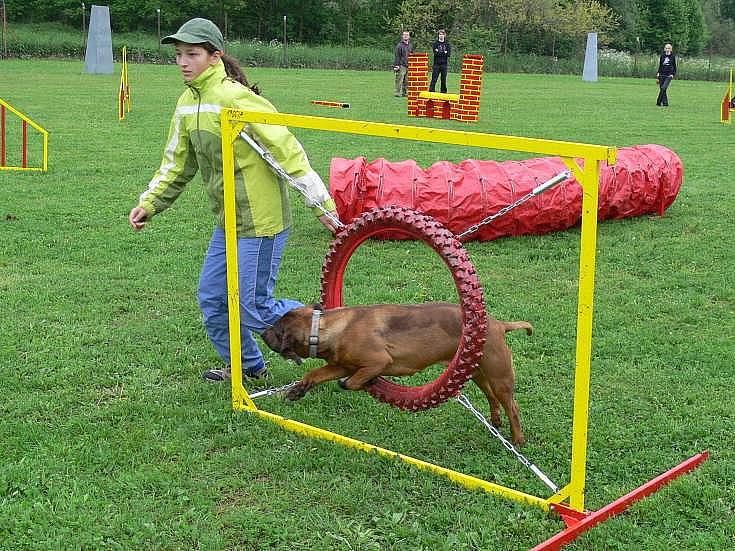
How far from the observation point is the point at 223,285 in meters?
5.21

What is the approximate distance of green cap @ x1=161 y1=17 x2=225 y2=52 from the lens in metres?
4.84

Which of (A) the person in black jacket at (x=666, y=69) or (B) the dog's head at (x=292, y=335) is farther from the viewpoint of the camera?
(A) the person in black jacket at (x=666, y=69)

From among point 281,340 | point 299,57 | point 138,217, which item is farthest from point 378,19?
point 281,340

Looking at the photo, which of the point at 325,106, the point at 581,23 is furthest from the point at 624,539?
the point at 581,23

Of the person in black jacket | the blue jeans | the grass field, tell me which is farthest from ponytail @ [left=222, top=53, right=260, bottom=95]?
the person in black jacket

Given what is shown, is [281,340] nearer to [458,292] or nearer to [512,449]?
[458,292]

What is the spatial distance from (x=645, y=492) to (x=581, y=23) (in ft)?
218

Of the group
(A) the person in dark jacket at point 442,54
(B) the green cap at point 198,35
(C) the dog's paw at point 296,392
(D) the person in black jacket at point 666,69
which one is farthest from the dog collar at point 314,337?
(D) the person in black jacket at point 666,69

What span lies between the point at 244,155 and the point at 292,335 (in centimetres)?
100

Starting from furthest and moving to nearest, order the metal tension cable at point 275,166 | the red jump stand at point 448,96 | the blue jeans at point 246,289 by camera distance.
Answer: the red jump stand at point 448,96
the blue jeans at point 246,289
the metal tension cable at point 275,166

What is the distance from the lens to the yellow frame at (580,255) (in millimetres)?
3589

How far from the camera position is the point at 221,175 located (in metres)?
5.03

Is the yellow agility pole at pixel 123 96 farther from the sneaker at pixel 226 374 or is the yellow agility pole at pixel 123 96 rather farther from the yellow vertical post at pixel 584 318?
the yellow vertical post at pixel 584 318

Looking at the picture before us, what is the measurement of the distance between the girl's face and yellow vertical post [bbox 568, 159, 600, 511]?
88.5 inches
